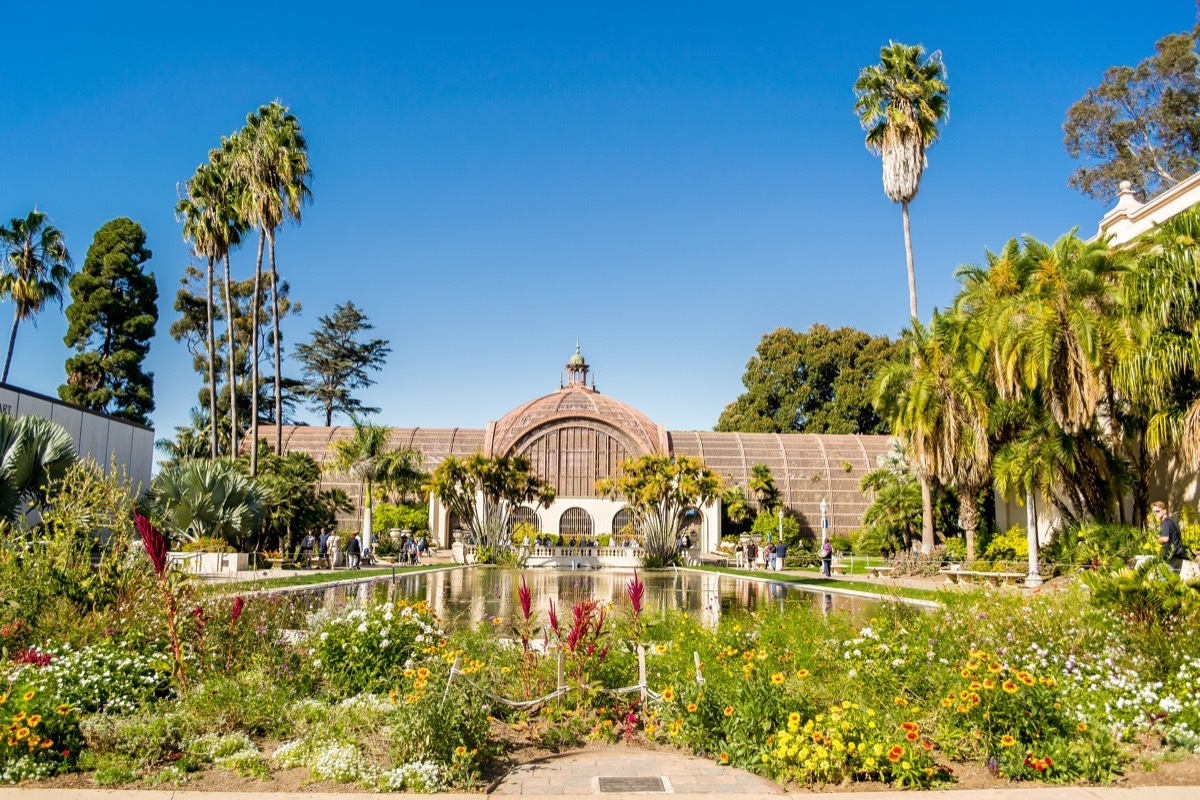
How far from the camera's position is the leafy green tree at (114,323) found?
46.6 m

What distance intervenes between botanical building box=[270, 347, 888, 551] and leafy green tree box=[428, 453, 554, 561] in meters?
10.3

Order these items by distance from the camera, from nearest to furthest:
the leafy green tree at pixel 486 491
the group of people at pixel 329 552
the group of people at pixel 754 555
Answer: the group of people at pixel 329 552 → the leafy green tree at pixel 486 491 → the group of people at pixel 754 555

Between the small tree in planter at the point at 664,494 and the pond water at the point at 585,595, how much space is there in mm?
5259

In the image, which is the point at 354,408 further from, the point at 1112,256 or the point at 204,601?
the point at 204,601

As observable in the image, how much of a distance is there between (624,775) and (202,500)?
76.3 feet

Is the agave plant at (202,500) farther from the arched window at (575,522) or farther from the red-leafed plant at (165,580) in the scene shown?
the arched window at (575,522)

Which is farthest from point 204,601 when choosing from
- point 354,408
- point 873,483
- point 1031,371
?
point 354,408

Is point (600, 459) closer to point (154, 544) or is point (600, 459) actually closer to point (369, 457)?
point (369, 457)

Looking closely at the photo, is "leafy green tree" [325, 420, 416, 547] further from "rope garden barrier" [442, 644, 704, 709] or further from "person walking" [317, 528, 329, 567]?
"rope garden barrier" [442, 644, 704, 709]

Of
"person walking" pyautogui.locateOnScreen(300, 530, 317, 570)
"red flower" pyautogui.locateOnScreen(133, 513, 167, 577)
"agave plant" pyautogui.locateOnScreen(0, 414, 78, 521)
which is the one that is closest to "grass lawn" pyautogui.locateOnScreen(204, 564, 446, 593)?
"person walking" pyautogui.locateOnScreen(300, 530, 317, 570)

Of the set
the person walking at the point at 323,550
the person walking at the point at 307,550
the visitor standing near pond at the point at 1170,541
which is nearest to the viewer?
the visitor standing near pond at the point at 1170,541

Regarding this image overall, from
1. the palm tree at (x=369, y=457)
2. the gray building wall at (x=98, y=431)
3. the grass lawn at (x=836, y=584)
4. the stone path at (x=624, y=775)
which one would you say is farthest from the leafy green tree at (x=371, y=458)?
the stone path at (x=624, y=775)

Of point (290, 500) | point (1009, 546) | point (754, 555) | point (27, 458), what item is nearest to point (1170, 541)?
point (1009, 546)

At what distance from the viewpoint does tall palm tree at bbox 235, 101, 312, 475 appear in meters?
30.6
